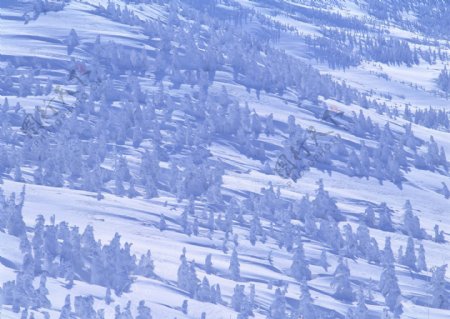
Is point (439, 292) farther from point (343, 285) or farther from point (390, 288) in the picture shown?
point (343, 285)

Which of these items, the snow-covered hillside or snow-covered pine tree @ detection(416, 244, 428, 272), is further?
snow-covered pine tree @ detection(416, 244, 428, 272)

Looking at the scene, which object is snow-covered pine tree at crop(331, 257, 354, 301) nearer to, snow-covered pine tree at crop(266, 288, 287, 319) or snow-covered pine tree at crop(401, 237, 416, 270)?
snow-covered pine tree at crop(266, 288, 287, 319)

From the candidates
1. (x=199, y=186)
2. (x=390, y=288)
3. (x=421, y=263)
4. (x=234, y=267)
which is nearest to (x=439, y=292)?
(x=390, y=288)

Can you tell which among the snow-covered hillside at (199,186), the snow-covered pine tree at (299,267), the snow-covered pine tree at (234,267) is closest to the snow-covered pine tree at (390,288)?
the snow-covered hillside at (199,186)

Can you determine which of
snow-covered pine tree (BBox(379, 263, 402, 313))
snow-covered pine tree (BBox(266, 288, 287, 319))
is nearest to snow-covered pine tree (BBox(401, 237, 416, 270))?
snow-covered pine tree (BBox(379, 263, 402, 313))

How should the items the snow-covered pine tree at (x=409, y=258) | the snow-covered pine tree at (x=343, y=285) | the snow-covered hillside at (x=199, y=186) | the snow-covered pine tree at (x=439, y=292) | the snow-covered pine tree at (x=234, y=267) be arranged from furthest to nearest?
the snow-covered pine tree at (x=409, y=258) → the snow-covered pine tree at (x=439, y=292) → the snow-covered pine tree at (x=343, y=285) → the snow-covered pine tree at (x=234, y=267) → the snow-covered hillside at (x=199, y=186)

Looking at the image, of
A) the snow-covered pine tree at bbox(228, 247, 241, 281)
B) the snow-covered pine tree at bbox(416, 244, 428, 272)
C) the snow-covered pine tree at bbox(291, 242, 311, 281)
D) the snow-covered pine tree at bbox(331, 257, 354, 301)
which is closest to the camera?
the snow-covered pine tree at bbox(228, 247, 241, 281)

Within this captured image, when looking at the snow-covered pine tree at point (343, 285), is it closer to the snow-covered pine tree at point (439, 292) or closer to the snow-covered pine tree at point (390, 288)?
the snow-covered pine tree at point (390, 288)

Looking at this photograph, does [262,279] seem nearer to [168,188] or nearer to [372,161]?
[168,188]
